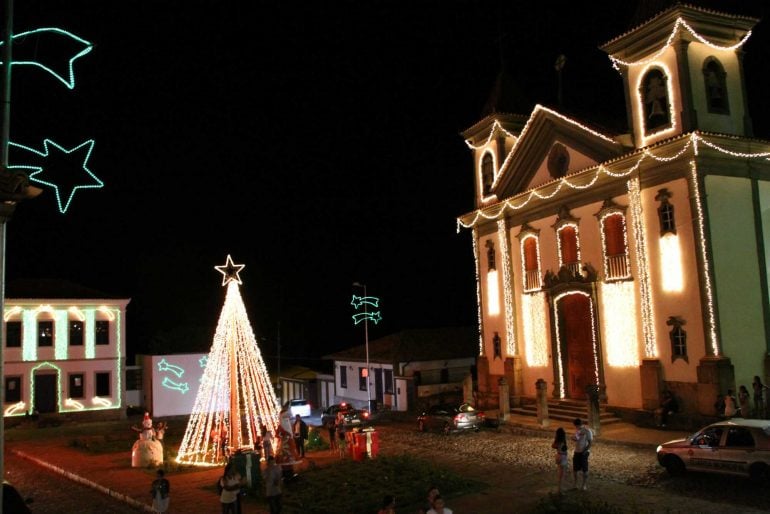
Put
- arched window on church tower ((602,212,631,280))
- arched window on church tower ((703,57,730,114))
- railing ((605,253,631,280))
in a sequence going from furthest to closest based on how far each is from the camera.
A: arched window on church tower ((602,212,631,280)), railing ((605,253,631,280)), arched window on church tower ((703,57,730,114))

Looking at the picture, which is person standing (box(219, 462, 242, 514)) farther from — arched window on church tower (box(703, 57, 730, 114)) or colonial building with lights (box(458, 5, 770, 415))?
arched window on church tower (box(703, 57, 730, 114))

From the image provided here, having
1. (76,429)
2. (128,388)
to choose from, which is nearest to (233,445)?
(76,429)

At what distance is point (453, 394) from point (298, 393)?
1560 cm

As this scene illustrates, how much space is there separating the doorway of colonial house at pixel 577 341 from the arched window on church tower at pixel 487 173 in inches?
308

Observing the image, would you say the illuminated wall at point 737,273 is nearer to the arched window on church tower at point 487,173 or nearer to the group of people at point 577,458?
the group of people at point 577,458

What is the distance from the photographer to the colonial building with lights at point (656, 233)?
2181 cm

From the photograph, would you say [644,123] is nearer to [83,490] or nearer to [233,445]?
[233,445]

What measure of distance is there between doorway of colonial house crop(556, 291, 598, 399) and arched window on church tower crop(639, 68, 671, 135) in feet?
23.2

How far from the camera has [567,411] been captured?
2583cm

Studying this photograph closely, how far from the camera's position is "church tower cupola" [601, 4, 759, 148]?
22.7m

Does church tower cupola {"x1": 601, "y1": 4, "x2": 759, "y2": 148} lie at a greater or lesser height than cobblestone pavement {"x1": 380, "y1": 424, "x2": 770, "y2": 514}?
greater

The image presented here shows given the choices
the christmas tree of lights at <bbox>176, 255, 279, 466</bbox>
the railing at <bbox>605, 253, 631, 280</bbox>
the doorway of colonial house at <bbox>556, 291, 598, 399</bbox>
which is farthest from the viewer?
the doorway of colonial house at <bbox>556, 291, 598, 399</bbox>

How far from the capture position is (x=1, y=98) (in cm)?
886

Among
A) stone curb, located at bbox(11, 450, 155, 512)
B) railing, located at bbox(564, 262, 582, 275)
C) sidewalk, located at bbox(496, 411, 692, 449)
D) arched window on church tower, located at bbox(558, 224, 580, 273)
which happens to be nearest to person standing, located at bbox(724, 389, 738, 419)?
sidewalk, located at bbox(496, 411, 692, 449)
